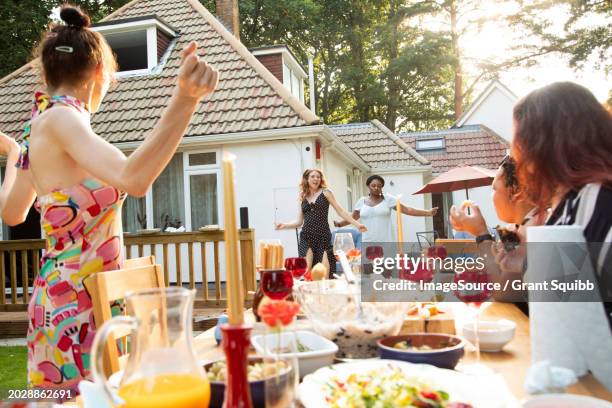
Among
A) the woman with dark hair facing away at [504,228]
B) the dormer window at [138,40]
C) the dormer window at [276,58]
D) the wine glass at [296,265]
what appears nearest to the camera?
the wine glass at [296,265]

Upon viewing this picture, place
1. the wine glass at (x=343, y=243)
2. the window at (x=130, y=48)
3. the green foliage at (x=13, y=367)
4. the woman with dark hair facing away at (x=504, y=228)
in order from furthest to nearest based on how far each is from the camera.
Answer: the window at (x=130, y=48)
the green foliage at (x=13, y=367)
the wine glass at (x=343, y=243)
the woman with dark hair facing away at (x=504, y=228)

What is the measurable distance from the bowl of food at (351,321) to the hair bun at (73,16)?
46.7 inches

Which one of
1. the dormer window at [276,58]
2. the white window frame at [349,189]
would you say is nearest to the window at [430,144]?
the white window frame at [349,189]

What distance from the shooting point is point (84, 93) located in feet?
5.73

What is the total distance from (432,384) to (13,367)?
493 cm

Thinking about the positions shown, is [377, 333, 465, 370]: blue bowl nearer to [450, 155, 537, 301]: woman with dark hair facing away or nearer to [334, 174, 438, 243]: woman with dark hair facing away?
[450, 155, 537, 301]: woman with dark hair facing away

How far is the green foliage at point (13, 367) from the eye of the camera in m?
4.24

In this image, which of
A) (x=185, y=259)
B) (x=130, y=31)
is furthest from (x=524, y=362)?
(x=130, y=31)

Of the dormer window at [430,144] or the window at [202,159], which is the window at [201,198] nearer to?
the window at [202,159]

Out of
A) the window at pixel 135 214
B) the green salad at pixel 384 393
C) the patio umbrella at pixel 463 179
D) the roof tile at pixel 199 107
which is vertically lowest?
the green salad at pixel 384 393

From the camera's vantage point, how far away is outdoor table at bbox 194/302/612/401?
1.13 metres

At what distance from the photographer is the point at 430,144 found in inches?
774

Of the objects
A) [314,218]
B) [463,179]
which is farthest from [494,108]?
[314,218]

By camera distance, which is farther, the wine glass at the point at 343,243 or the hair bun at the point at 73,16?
the wine glass at the point at 343,243
